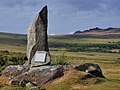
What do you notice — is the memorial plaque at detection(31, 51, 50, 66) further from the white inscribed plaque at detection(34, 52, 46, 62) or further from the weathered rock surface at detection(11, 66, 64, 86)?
the weathered rock surface at detection(11, 66, 64, 86)

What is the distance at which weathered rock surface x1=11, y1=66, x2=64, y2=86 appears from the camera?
28297mm

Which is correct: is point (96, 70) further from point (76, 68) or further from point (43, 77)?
point (43, 77)

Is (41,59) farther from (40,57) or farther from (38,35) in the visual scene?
(38,35)

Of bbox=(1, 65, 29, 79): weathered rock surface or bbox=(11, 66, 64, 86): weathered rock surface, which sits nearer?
bbox=(11, 66, 64, 86): weathered rock surface

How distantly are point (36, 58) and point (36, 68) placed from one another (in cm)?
145

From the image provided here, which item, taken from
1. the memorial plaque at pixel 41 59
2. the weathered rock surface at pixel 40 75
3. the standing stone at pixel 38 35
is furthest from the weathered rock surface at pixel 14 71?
the standing stone at pixel 38 35

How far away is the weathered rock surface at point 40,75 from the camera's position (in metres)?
28.3

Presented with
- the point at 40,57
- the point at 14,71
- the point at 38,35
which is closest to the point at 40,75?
the point at 40,57

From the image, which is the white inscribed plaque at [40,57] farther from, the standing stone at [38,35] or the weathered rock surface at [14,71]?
the standing stone at [38,35]

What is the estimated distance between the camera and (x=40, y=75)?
28859mm

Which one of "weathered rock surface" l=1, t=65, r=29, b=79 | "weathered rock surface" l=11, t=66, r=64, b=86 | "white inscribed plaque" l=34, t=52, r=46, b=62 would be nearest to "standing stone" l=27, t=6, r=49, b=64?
"weathered rock surface" l=1, t=65, r=29, b=79

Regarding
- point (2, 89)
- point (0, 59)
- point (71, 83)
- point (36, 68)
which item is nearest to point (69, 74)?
point (71, 83)

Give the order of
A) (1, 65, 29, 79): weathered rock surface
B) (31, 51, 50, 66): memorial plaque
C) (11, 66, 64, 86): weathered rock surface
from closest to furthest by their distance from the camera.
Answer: (11, 66, 64, 86): weathered rock surface → (31, 51, 50, 66): memorial plaque → (1, 65, 29, 79): weathered rock surface

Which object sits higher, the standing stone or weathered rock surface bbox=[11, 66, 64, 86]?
the standing stone
